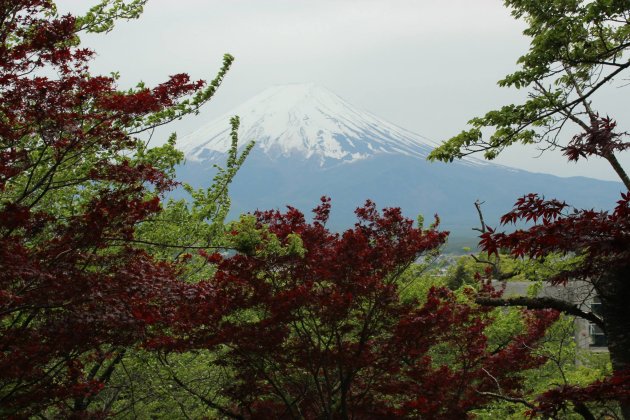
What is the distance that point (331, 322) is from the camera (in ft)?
27.6

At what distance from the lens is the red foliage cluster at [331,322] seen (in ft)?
26.2

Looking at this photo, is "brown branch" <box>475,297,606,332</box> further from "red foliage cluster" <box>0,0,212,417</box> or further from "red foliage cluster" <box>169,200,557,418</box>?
"red foliage cluster" <box>0,0,212,417</box>

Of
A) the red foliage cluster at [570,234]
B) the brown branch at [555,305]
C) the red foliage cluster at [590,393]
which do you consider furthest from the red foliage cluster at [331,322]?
the red foliage cluster at [570,234]

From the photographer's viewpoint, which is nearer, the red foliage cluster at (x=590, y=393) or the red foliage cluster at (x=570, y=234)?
the red foliage cluster at (x=570, y=234)

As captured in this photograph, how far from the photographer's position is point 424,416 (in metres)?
8.97

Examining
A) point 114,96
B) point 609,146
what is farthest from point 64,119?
point 609,146

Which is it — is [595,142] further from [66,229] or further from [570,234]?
[66,229]

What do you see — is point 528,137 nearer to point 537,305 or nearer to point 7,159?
point 537,305

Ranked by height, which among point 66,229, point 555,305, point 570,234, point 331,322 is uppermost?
point 66,229

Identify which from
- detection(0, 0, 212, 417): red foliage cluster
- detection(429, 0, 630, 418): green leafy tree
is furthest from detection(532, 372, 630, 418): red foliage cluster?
detection(0, 0, 212, 417): red foliage cluster

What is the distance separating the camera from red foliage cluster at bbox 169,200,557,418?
799 cm

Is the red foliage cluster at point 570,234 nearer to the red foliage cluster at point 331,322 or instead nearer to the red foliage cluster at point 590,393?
the red foliage cluster at point 590,393

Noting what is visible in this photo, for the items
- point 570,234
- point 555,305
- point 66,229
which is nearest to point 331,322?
point 555,305

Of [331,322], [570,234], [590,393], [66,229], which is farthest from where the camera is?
[331,322]
